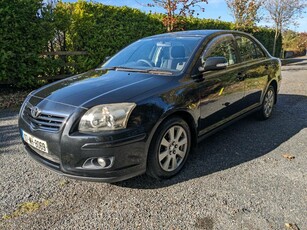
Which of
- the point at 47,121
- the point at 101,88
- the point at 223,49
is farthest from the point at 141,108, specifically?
the point at 223,49

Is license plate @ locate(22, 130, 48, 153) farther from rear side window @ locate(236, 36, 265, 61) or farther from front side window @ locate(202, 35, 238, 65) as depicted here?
rear side window @ locate(236, 36, 265, 61)

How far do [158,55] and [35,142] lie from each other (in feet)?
6.37

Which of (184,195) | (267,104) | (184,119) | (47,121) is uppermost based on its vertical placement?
(47,121)

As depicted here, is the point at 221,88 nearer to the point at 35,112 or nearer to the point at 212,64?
the point at 212,64

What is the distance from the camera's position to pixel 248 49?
15.3 feet

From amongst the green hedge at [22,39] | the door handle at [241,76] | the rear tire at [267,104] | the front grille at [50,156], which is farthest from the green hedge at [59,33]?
the rear tire at [267,104]

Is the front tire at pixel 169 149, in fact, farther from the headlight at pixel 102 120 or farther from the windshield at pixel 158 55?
the windshield at pixel 158 55

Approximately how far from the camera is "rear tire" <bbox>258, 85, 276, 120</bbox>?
5.04 meters

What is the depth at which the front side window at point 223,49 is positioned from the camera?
144 inches

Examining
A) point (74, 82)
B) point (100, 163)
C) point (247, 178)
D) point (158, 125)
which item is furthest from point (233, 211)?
point (74, 82)

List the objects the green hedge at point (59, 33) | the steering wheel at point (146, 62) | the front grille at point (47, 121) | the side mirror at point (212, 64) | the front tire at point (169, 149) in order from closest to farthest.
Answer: the front grille at point (47, 121), the front tire at point (169, 149), the side mirror at point (212, 64), the steering wheel at point (146, 62), the green hedge at point (59, 33)

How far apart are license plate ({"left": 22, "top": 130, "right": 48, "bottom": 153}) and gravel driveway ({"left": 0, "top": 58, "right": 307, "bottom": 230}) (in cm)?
49

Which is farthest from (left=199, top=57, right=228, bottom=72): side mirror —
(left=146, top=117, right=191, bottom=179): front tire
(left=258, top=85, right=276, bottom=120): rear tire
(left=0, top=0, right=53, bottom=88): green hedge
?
(left=0, top=0, right=53, bottom=88): green hedge

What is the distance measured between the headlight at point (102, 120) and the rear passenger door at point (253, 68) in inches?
99.5
